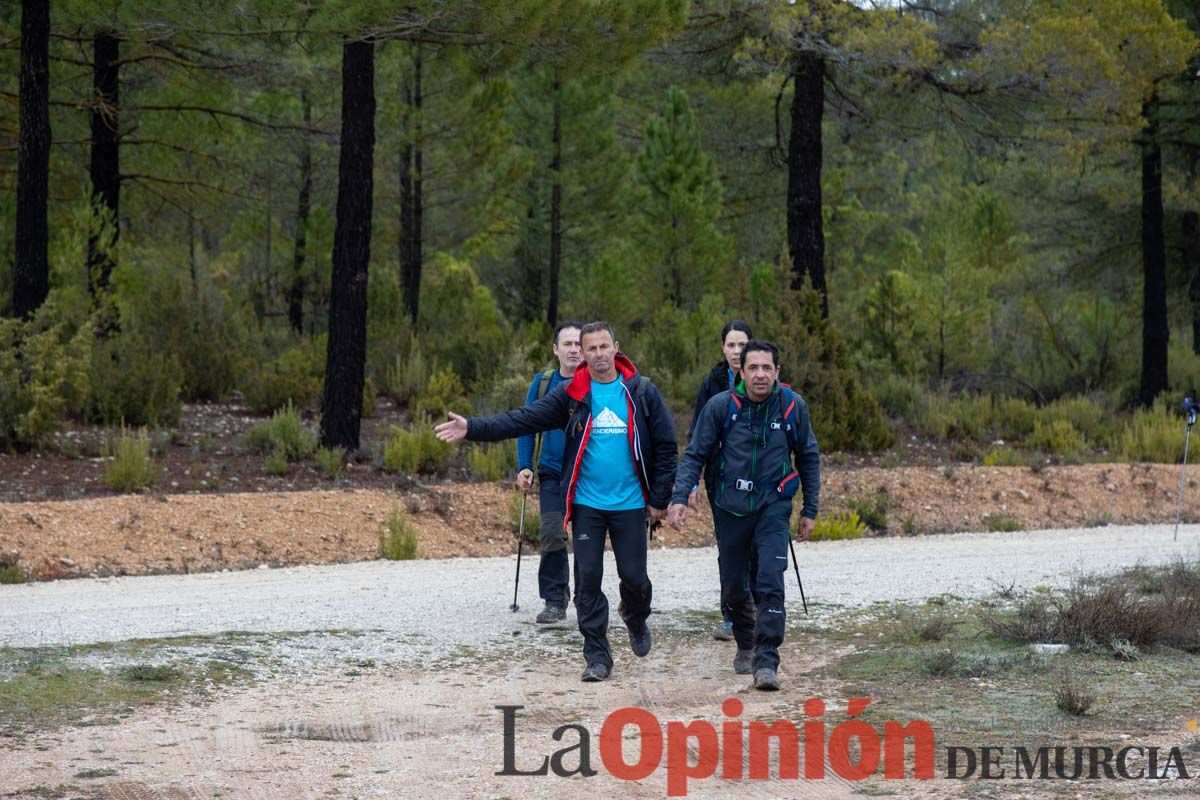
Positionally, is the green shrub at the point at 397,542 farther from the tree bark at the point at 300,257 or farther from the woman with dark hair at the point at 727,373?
the tree bark at the point at 300,257

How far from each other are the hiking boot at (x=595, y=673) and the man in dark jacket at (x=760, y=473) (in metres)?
0.79

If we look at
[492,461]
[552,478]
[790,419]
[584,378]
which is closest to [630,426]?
[584,378]

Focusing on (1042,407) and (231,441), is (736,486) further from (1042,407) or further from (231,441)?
(1042,407)

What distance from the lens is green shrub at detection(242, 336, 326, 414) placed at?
20609mm

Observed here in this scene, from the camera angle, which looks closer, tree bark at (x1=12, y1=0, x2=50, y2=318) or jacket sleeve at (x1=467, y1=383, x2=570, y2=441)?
jacket sleeve at (x1=467, y1=383, x2=570, y2=441)

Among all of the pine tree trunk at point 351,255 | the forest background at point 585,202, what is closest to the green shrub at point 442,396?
the forest background at point 585,202

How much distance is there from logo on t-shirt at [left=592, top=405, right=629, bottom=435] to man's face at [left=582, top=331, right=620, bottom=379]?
0.20 metres

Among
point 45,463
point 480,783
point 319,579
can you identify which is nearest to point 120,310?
point 45,463

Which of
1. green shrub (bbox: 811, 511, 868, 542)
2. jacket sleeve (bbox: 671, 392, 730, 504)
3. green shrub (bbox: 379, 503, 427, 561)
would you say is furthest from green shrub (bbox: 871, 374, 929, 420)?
jacket sleeve (bbox: 671, 392, 730, 504)

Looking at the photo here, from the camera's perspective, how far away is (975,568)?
12922 millimetres

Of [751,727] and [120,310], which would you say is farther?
[120,310]

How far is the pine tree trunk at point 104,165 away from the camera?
20.4m

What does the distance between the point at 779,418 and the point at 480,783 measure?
285 cm

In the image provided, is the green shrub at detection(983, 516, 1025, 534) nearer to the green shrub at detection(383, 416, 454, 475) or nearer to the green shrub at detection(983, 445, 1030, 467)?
the green shrub at detection(983, 445, 1030, 467)
